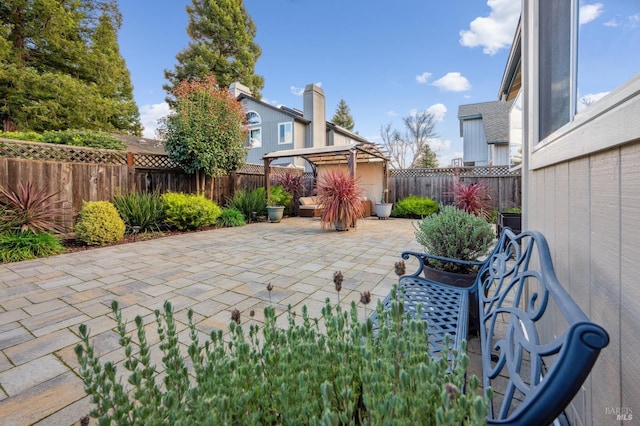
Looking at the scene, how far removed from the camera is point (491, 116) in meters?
13.6

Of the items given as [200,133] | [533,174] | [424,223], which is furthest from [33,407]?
[200,133]

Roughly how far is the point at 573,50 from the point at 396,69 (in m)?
12.8

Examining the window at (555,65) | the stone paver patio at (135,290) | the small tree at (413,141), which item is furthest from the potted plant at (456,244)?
the small tree at (413,141)

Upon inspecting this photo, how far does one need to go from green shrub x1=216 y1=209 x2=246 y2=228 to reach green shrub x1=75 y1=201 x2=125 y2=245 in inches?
88.8

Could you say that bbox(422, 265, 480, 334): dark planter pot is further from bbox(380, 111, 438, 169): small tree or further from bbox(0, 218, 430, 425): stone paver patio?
bbox(380, 111, 438, 169): small tree

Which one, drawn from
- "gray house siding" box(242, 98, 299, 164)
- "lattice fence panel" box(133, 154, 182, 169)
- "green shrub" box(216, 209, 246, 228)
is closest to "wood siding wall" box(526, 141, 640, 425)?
"green shrub" box(216, 209, 246, 228)

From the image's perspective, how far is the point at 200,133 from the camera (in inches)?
261

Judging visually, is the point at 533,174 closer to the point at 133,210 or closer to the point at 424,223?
the point at 424,223

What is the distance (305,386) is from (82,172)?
6557 mm

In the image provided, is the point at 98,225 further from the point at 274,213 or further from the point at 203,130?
the point at 274,213

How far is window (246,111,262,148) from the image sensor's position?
560 inches

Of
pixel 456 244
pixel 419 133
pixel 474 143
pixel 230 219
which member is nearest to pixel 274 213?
pixel 230 219

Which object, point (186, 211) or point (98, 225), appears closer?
point (98, 225)

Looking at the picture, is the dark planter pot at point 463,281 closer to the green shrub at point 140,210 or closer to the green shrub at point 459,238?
the green shrub at point 459,238
